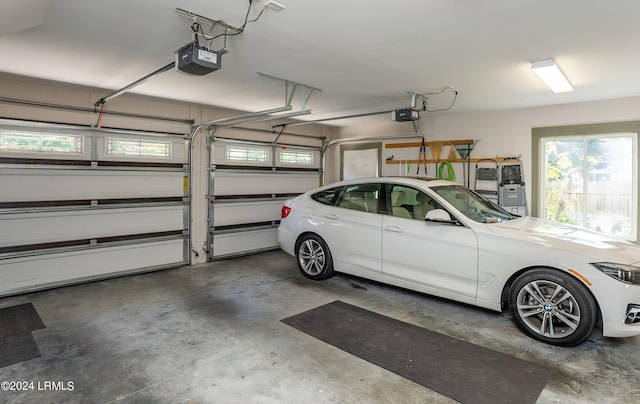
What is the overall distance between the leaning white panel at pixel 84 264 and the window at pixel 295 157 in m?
2.51

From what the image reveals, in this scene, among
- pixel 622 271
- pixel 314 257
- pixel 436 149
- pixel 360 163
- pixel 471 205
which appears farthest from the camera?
pixel 360 163

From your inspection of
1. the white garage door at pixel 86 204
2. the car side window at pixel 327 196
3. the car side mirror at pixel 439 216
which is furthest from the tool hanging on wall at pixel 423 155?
the white garage door at pixel 86 204

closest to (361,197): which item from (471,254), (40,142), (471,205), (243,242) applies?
(471,205)

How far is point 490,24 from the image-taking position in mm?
2572

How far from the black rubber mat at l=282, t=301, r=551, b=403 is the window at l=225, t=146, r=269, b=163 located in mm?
3434

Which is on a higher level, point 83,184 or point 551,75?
point 551,75

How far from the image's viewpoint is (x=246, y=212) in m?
6.26

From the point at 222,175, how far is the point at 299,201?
5.54 feet

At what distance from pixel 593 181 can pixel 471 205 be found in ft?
8.30

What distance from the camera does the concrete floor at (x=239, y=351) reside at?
2.24 m

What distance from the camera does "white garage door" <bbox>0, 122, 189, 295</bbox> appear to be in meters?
4.11

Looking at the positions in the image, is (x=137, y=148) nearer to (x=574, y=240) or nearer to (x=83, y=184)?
(x=83, y=184)

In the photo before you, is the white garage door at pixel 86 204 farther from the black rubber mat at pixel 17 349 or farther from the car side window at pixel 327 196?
the car side window at pixel 327 196

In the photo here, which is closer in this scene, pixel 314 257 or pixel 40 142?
pixel 40 142
